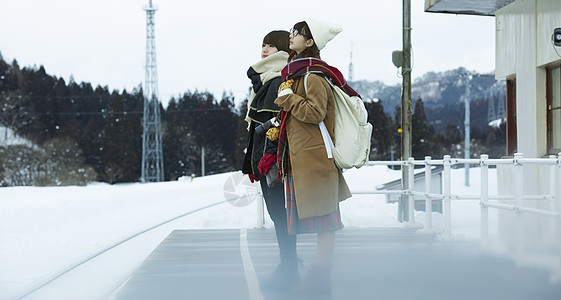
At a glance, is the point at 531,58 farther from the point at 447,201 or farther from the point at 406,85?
the point at 447,201

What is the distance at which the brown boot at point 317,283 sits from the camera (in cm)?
333

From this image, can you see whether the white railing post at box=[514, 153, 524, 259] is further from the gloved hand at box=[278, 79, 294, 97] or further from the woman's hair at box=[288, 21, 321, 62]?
the gloved hand at box=[278, 79, 294, 97]

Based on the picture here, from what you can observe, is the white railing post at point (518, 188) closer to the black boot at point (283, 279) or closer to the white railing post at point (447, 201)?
the white railing post at point (447, 201)

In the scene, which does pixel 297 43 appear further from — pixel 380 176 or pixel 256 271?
pixel 380 176

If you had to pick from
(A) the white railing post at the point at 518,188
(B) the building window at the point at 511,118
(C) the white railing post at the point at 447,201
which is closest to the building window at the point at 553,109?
(B) the building window at the point at 511,118

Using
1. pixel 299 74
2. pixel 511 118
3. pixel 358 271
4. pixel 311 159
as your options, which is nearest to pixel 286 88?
pixel 299 74

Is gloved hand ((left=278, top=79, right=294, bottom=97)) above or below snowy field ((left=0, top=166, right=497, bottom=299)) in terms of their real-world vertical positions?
above

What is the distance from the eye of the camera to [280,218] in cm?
406

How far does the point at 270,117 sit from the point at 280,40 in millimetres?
633

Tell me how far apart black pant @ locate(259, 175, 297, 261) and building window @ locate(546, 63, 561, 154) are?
6.63 meters

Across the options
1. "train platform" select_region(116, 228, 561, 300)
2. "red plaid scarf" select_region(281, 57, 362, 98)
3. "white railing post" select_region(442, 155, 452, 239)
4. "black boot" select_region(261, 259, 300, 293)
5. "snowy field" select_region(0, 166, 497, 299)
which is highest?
"red plaid scarf" select_region(281, 57, 362, 98)

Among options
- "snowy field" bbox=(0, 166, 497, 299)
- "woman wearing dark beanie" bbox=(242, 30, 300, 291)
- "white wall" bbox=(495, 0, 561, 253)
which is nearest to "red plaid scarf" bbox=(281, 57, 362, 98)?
"woman wearing dark beanie" bbox=(242, 30, 300, 291)

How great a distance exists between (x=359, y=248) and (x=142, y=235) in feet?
14.5

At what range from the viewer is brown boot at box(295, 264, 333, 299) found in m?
3.33
